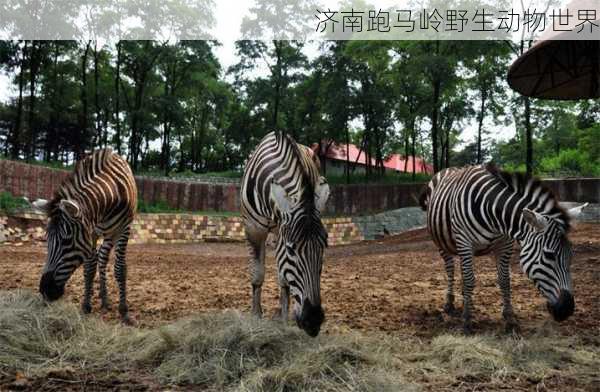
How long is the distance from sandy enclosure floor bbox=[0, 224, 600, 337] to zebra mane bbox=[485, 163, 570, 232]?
4.39 ft

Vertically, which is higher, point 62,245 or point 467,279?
point 62,245

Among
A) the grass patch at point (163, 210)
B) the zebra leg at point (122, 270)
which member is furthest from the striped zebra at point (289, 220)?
the grass patch at point (163, 210)

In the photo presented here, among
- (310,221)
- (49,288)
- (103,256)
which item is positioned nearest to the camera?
(310,221)

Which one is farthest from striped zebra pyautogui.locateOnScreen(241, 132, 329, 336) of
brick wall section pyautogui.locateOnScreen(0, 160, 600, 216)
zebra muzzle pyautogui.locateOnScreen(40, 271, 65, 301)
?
brick wall section pyautogui.locateOnScreen(0, 160, 600, 216)

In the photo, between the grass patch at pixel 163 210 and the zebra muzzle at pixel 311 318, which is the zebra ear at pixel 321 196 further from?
the grass patch at pixel 163 210

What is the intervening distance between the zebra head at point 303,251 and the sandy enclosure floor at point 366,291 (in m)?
1.62

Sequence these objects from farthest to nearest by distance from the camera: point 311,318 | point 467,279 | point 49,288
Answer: point 467,279
point 49,288
point 311,318

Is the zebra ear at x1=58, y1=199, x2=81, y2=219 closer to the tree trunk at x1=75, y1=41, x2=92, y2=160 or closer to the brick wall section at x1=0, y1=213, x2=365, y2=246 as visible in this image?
the brick wall section at x1=0, y1=213, x2=365, y2=246

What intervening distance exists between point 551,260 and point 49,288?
4995mm

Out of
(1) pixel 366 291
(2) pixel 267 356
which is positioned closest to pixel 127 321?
(2) pixel 267 356

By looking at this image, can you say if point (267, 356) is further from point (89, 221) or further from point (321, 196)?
point (89, 221)

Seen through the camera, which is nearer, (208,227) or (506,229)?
(506,229)

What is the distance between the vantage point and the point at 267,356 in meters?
3.95

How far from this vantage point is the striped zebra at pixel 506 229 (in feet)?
15.3
